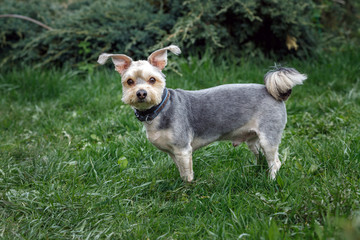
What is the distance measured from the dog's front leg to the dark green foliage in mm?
3362

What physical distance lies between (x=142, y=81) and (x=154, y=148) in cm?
130

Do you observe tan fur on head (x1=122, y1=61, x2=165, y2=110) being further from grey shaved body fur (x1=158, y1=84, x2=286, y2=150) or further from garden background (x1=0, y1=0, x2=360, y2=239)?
garden background (x1=0, y1=0, x2=360, y2=239)

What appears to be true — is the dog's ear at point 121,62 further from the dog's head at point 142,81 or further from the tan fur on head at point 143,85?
the tan fur on head at point 143,85

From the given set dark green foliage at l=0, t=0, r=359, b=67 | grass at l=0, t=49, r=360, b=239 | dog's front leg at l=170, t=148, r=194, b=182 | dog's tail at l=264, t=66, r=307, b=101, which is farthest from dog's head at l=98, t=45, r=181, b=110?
dark green foliage at l=0, t=0, r=359, b=67

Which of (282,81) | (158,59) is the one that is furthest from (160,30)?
(282,81)

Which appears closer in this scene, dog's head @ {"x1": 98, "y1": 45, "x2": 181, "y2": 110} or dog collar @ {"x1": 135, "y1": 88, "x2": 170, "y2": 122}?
dog's head @ {"x1": 98, "y1": 45, "x2": 181, "y2": 110}

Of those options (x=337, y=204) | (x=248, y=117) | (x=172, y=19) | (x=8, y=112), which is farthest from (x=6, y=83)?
(x=337, y=204)

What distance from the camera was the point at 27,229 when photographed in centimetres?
323

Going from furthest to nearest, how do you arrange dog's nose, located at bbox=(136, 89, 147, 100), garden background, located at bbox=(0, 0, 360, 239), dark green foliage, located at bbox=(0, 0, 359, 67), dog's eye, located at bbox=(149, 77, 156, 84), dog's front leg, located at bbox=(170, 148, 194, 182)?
1. dark green foliage, located at bbox=(0, 0, 359, 67)
2. dog's front leg, located at bbox=(170, 148, 194, 182)
3. dog's eye, located at bbox=(149, 77, 156, 84)
4. dog's nose, located at bbox=(136, 89, 147, 100)
5. garden background, located at bbox=(0, 0, 360, 239)

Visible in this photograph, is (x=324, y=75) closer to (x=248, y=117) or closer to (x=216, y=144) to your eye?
(x=216, y=144)

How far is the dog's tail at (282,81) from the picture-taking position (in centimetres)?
375

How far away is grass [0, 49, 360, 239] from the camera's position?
122 inches

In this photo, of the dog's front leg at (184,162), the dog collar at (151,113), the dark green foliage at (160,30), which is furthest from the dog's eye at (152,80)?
the dark green foliage at (160,30)

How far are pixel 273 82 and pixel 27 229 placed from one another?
104 inches
